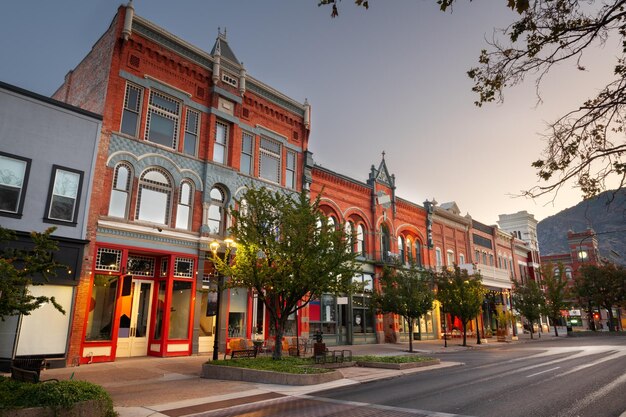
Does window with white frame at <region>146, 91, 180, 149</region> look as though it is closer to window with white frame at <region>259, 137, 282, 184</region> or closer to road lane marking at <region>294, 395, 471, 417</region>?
window with white frame at <region>259, 137, 282, 184</region>

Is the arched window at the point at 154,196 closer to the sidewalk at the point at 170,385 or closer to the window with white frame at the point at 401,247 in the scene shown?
the sidewalk at the point at 170,385

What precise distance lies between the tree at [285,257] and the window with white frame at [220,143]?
8012 millimetres

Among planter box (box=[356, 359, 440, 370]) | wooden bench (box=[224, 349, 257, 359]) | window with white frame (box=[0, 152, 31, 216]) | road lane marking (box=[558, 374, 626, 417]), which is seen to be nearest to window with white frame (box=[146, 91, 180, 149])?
window with white frame (box=[0, 152, 31, 216])

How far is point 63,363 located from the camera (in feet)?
51.5

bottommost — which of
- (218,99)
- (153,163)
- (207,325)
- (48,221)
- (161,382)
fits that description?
(161,382)

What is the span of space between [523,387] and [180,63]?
21756 mm

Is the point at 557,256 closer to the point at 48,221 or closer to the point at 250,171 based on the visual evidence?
the point at 250,171

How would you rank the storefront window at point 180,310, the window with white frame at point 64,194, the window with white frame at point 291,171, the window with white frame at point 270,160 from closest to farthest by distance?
the window with white frame at point 64,194, the storefront window at point 180,310, the window with white frame at point 270,160, the window with white frame at point 291,171

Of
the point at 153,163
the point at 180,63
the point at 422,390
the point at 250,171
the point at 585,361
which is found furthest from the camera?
the point at 250,171

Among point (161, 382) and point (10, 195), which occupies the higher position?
point (10, 195)

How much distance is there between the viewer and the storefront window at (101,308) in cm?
1753

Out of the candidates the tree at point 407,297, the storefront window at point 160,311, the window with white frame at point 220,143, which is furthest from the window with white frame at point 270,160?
the tree at point 407,297

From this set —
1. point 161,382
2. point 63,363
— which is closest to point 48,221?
point 63,363

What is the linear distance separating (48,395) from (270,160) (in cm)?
2110
